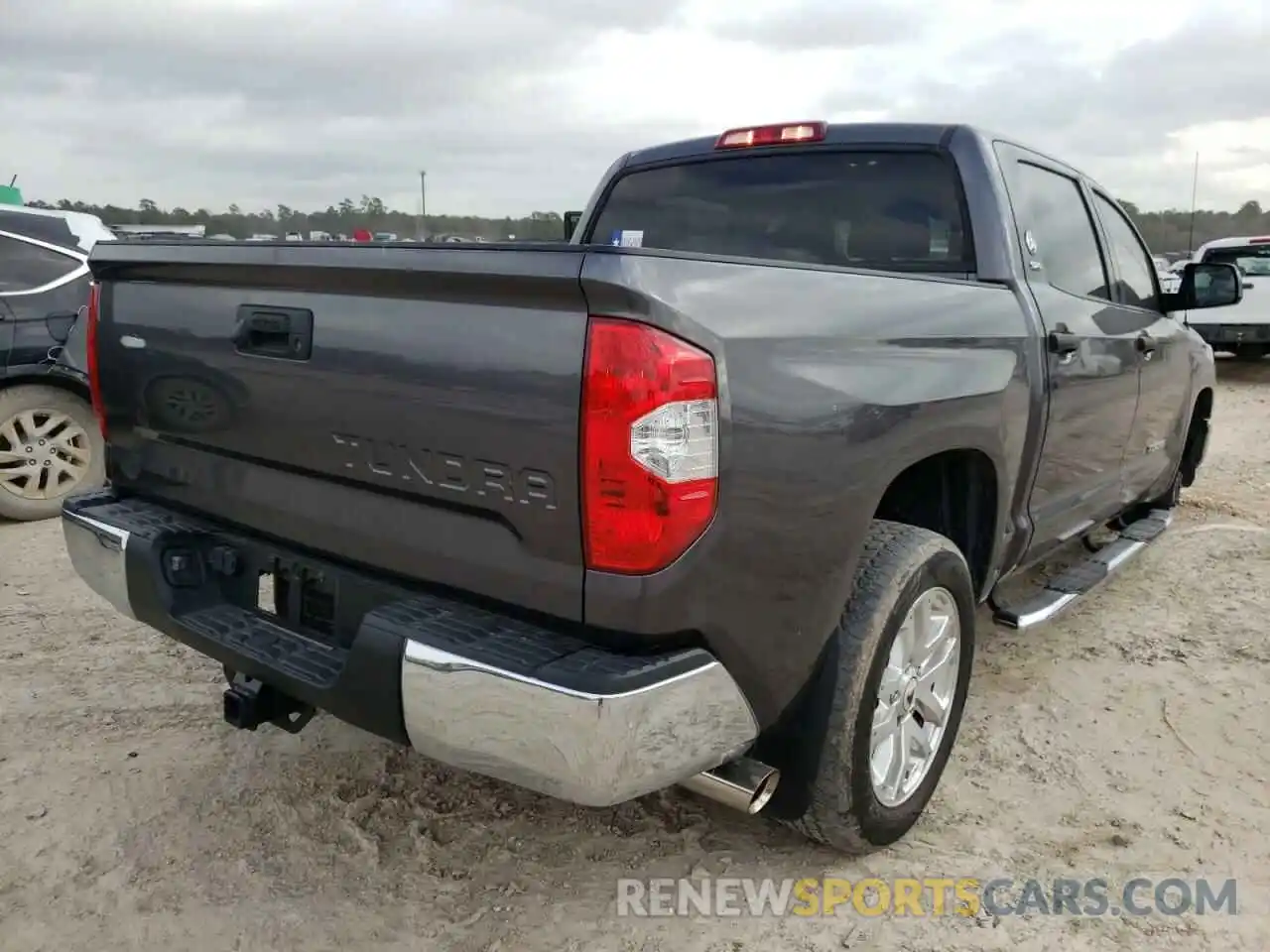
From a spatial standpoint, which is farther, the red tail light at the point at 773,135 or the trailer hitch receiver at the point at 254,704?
the red tail light at the point at 773,135

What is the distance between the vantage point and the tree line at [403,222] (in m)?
5.93

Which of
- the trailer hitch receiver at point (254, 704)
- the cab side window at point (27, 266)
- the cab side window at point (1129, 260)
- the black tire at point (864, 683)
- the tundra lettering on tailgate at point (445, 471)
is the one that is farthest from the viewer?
the cab side window at point (27, 266)

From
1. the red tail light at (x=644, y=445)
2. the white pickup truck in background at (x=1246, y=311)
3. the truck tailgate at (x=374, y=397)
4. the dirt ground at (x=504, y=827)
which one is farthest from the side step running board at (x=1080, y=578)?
the white pickup truck in background at (x=1246, y=311)

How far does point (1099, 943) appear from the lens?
91.9 inches

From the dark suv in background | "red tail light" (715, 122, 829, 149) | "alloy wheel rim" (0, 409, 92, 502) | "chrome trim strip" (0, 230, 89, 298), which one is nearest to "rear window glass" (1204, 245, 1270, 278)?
"red tail light" (715, 122, 829, 149)

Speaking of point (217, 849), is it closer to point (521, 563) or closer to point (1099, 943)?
point (521, 563)

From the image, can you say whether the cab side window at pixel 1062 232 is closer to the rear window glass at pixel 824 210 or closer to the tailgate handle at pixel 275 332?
the rear window glass at pixel 824 210

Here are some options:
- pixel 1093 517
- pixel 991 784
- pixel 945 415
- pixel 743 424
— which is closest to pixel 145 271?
pixel 743 424

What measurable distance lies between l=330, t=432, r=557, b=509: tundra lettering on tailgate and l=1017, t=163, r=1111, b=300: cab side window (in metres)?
2.16

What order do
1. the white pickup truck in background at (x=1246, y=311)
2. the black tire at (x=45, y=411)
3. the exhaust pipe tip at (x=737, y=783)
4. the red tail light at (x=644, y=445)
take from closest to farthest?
the red tail light at (x=644, y=445), the exhaust pipe tip at (x=737, y=783), the black tire at (x=45, y=411), the white pickup truck in background at (x=1246, y=311)

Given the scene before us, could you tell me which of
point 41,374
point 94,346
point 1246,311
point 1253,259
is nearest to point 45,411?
point 41,374

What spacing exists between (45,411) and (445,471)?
15.7 feet

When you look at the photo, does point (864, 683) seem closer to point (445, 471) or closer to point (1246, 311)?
point (445, 471)

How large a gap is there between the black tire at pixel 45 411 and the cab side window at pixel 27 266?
60 cm
